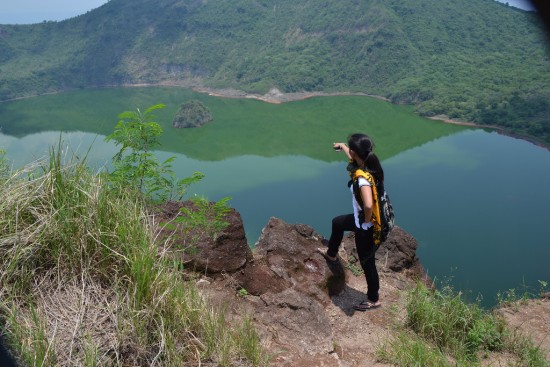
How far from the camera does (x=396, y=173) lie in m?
25.6

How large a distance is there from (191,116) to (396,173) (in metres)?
22.0

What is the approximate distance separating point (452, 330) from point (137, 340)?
1.92 metres

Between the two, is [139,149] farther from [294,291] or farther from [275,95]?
[275,95]

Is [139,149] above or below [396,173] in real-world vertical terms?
above

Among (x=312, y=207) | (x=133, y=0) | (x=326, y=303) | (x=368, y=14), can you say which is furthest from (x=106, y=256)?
(x=133, y=0)

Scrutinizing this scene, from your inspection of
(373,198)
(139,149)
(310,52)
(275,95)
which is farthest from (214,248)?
(310,52)

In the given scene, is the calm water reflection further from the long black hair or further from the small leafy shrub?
the small leafy shrub

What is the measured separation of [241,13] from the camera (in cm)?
8056

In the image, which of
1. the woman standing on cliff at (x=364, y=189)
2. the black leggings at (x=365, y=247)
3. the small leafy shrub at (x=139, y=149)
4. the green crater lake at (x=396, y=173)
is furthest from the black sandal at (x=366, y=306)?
the green crater lake at (x=396, y=173)

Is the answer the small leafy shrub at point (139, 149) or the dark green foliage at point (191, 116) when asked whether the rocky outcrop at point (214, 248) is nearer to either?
the small leafy shrub at point (139, 149)

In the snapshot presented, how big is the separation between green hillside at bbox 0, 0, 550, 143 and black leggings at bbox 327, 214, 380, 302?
31.0 metres

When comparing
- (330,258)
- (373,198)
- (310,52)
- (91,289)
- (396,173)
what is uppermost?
(310,52)

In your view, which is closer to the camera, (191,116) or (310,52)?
(191,116)

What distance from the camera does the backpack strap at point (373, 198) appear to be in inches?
101
